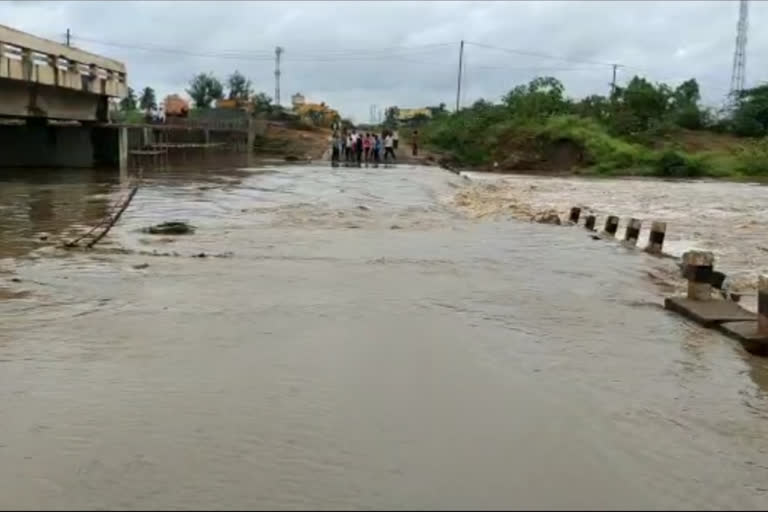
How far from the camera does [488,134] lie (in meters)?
56.5

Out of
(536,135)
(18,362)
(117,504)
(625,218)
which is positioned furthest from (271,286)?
(536,135)

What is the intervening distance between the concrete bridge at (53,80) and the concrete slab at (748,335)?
19191 mm

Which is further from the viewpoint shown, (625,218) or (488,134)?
(488,134)

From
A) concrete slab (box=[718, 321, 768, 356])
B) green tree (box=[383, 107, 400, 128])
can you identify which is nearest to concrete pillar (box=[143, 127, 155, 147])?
concrete slab (box=[718, 321, 768, 356])

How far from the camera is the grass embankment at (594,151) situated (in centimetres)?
4928

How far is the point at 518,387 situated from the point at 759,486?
1777 millimetres

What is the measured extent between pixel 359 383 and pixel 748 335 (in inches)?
162

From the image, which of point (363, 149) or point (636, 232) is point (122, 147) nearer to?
point (363, 149)

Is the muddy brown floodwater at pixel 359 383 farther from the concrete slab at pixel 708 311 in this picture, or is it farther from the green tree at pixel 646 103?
the green tree at pixel 646 103

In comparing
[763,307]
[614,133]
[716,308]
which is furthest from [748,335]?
[614,133]

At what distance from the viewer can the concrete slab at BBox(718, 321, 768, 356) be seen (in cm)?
812

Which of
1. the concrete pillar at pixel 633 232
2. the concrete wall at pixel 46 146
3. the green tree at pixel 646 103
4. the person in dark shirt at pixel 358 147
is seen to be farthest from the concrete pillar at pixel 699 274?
the green tree at pixel 646 103

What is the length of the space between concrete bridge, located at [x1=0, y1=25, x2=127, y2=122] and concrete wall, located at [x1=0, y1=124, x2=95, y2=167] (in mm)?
1262

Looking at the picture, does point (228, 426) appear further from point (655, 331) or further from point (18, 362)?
point (655, 331)
